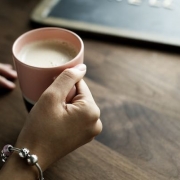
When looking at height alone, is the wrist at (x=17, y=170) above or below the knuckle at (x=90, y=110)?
below

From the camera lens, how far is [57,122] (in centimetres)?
41

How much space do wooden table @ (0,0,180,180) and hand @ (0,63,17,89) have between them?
0.05ft

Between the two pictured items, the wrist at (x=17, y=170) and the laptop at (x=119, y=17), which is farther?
the laptop at (x=119, y=17)

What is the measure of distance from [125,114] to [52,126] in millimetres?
167

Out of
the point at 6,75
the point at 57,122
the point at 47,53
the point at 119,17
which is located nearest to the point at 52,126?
the point at 57,122

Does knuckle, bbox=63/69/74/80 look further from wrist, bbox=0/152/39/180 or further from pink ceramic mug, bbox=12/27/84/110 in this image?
wrist, bbox=0/152/39/180

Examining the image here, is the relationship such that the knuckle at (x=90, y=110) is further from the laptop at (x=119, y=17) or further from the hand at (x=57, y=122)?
the laptop at (x=119, y=17)

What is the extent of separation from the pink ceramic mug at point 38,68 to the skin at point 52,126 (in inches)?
0.7

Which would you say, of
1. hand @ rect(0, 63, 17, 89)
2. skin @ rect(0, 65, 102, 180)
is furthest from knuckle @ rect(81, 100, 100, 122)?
hand @ rect(0, 63, 17, 89)

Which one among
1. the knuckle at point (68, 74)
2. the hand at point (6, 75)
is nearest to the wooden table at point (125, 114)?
the hand at point (6, 75)

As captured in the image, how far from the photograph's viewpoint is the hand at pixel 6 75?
1.93ft

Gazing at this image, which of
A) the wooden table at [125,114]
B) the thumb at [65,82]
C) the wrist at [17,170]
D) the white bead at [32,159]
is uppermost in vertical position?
the thumb at [65,82]

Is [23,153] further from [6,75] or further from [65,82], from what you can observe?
[6,75]

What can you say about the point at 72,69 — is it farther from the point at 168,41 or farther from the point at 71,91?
the point at 168,41
